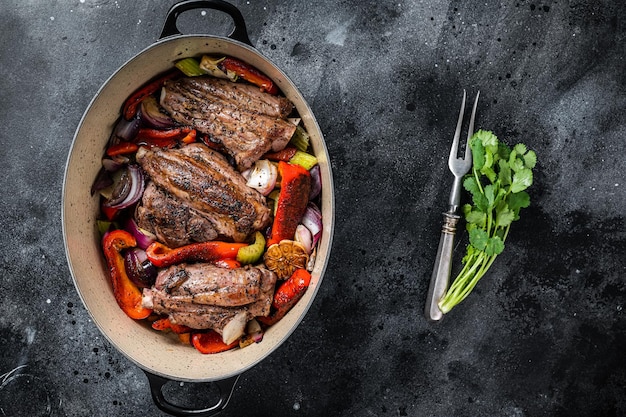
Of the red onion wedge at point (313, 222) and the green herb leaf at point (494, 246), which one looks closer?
the red onion wedge at point (313, 222)

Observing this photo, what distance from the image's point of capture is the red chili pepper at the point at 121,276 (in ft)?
9.51

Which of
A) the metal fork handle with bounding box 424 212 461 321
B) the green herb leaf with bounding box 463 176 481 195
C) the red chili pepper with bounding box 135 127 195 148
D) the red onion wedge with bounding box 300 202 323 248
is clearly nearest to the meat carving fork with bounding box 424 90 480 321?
the metal fork handle with bounding box 424 212 461 321

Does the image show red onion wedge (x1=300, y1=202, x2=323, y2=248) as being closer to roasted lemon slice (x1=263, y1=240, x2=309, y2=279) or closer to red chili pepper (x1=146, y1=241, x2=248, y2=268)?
roasted lemon slice (x1=263, y1=240, x2=309, y2=279)

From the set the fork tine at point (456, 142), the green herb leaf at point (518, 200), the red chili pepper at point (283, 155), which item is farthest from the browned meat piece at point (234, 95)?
the green herb leaf at point (518, 200)

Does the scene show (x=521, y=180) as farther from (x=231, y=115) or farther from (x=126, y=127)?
(x=126, y=127)

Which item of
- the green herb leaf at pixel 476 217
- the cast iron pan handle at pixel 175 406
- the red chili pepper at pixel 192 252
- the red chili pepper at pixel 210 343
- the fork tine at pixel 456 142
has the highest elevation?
the fork tine at pixel 456 142

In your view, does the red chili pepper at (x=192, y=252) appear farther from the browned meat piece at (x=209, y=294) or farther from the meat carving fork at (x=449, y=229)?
the meat carving fork at (x=449, y=229)

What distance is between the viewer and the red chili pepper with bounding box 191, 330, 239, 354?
291 cm

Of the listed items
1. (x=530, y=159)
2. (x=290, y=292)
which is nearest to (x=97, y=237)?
(x=290, y=292)

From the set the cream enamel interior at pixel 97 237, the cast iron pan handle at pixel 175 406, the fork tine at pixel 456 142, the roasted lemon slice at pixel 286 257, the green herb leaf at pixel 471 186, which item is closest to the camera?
the cream enamel interior at pixel 97 237

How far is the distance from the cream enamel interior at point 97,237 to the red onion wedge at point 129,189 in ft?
0.40

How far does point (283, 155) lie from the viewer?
294 centimetres

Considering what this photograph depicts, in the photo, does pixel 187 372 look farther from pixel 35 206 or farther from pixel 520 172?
pixel 520 172

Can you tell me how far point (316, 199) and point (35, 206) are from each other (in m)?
1.66
